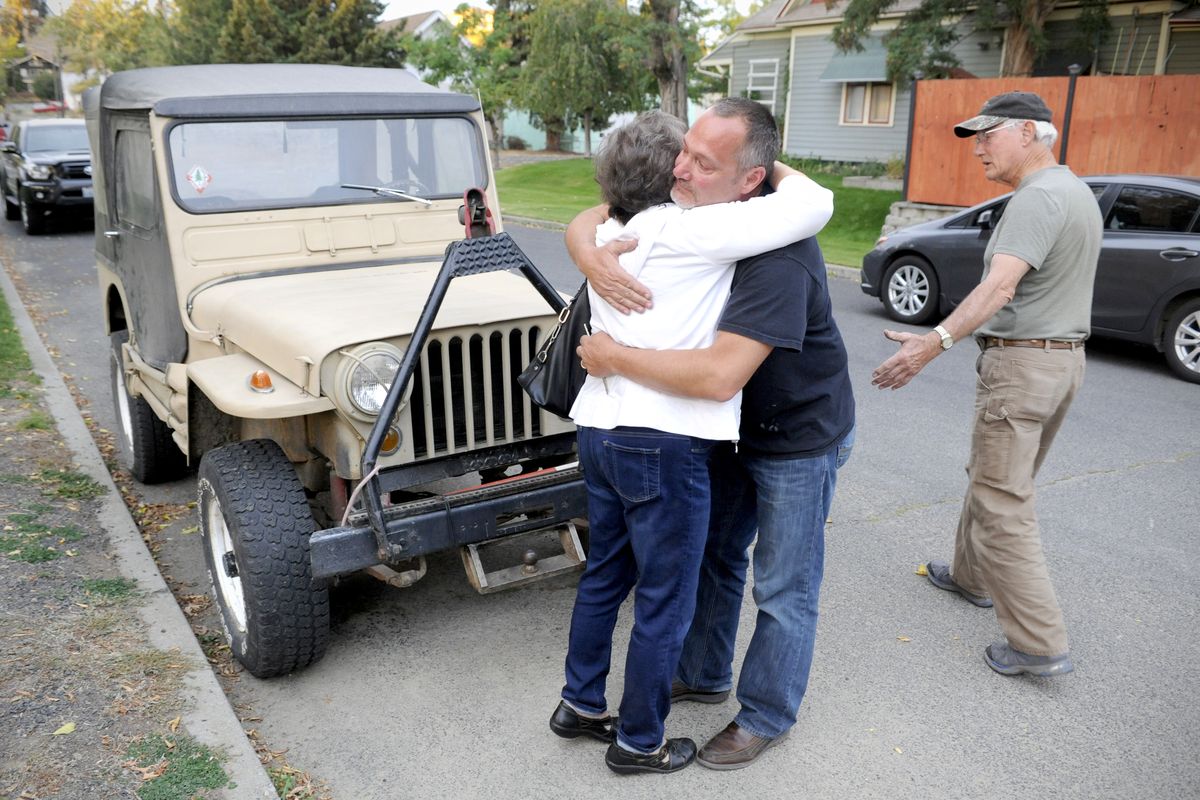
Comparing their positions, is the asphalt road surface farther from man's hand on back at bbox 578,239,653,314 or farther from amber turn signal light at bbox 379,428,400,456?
man's hand on back at bbox 578,239,653,314

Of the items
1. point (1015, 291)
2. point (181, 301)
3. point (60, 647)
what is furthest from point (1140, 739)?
point (181, 301)

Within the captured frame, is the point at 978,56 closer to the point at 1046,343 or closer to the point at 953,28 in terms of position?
the point at 953,28

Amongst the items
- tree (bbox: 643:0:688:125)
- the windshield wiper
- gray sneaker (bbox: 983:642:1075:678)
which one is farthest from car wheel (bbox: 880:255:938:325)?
tree (bbox: 643:0:688:125)

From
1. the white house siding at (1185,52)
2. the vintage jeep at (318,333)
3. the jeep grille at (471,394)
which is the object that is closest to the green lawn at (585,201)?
the white house siding at (1185,52)

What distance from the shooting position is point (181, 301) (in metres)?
4.39

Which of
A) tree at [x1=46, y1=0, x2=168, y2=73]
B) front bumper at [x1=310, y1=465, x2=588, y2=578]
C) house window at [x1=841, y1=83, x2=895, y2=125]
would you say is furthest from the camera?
tree at [x1=46, y1=0, x2=168, y2=73]

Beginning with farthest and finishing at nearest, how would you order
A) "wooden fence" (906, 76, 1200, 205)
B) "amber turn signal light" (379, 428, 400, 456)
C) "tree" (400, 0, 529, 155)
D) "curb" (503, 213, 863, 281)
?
"tree" (400, 0, 529, 155)
"curb" (503, 213, 863, 281)
"wooden fence" (906, 76, 1200, 205)
"amber turn signal light" (379, 428, 400, 456)

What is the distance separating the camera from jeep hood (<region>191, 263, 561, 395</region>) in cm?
345

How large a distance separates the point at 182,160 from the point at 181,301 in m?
0.63

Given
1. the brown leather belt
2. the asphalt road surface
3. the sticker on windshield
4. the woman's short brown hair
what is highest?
the woman's short brown hair

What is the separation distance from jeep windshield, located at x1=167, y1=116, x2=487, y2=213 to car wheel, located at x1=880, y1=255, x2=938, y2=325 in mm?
6081

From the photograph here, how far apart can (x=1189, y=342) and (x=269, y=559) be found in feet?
24.2

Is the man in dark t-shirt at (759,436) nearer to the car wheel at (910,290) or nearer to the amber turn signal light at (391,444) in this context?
the amber turn signal light at (391,444)

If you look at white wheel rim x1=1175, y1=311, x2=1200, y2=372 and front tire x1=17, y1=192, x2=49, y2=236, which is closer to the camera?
white wheel rim x1=1175, y1=311, x2=1200, y2=372
